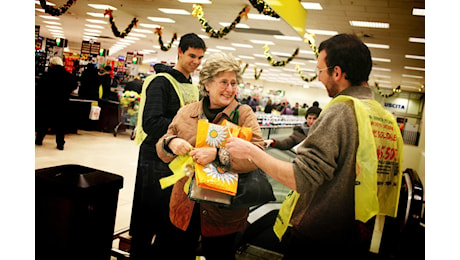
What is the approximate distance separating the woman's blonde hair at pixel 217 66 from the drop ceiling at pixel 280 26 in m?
2.10

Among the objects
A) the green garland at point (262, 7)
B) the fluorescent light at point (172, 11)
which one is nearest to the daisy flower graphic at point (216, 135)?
the green garland at point (262, 7)

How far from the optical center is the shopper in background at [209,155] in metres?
1.76

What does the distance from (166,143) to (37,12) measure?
4.89 metres

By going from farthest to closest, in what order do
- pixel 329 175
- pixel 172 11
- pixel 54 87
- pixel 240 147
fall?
pixel 172 11 → pixel 54 87 → pixel 240 147 → pixel 329 175

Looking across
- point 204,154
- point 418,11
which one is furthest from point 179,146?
point 418,11

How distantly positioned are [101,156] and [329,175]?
560 cm

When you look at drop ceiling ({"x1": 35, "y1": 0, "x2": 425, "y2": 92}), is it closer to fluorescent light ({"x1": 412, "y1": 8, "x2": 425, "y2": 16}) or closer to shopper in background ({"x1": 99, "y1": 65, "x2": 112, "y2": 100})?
fluorescent light ({"x1": 412, "y1": 8, "x2": 425, "y2": 16})

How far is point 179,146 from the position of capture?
6.01ft

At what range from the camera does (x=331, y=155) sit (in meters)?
1.40

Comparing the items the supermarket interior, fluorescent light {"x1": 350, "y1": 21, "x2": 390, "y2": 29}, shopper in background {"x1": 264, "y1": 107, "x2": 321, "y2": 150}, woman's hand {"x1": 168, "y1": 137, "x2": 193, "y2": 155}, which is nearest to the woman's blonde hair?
the supermarket interior

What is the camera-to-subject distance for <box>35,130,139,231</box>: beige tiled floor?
14.3 ft

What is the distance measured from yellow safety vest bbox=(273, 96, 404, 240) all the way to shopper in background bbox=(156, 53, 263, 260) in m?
0.31

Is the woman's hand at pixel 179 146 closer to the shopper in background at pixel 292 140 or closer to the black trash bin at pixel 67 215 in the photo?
the shopper in background at pixel 292 140

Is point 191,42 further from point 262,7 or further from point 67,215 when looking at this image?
point 262,7
